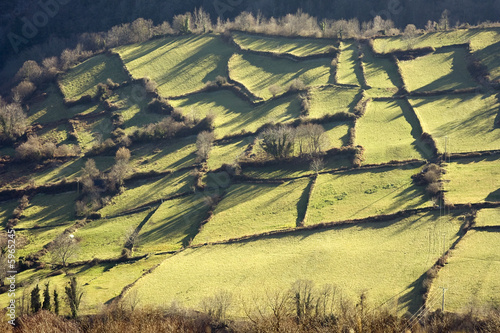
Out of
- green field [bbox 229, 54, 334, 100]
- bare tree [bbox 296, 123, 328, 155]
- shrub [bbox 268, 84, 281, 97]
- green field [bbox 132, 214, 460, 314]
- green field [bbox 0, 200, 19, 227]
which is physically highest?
green field [bbox 229, 54, 334, 100]

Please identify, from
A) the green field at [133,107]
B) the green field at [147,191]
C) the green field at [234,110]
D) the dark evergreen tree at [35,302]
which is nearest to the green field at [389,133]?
the green field at [234,110]

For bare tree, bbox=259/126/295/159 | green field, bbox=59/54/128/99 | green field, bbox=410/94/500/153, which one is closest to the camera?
green field, bbox=410/94/500/153

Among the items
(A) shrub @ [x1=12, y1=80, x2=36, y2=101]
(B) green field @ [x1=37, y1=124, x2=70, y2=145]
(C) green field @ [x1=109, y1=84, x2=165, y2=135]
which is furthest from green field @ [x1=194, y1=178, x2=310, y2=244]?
(A) shrub @ [x1=12, y1=80, x2=36, y2=101]

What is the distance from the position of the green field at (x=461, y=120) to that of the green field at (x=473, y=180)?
460 centimetres

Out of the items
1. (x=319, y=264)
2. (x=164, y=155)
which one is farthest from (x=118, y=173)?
(x=319, y=264)

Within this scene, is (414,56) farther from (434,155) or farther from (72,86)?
(72,86)

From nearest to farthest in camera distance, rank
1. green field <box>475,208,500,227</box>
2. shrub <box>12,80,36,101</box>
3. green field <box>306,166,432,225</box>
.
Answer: green field <box>475,208,500,227</box>
green field <box>306,166,432,225</box>
shrub <box>12,80,36,101</box>

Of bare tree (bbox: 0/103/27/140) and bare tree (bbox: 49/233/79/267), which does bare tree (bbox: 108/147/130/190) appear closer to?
bare tree (bbox: 49/233/79/267)

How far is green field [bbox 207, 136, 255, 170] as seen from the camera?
349ft

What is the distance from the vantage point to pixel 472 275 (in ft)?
211

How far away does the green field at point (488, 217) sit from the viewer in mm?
72688

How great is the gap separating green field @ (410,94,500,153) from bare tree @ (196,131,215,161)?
4099cm

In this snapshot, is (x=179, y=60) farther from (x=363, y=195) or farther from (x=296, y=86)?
(x=363, y=195)

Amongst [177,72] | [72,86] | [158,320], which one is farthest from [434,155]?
[72,86]
